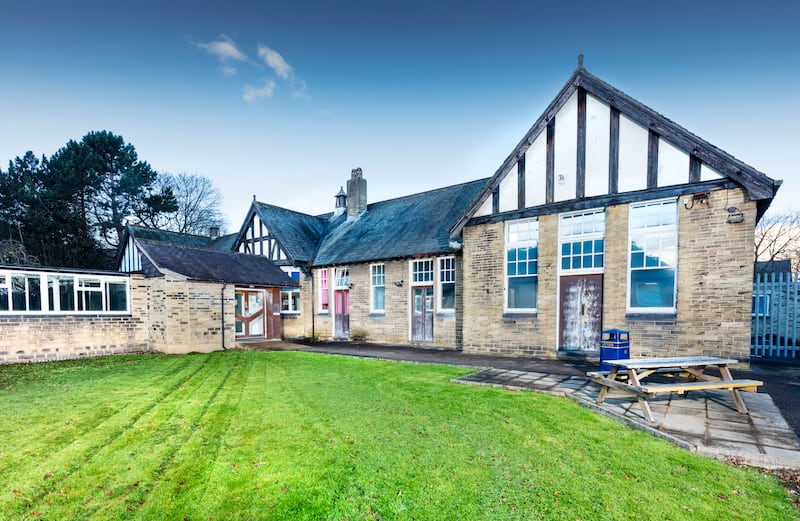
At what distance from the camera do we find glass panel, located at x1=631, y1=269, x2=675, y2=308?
29.4ft

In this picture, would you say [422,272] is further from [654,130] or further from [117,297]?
[117,297]

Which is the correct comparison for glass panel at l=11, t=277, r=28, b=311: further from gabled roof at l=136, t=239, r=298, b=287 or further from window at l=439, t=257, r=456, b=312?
window at l=439, t=257, r=456, b=312

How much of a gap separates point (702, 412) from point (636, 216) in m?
5.84

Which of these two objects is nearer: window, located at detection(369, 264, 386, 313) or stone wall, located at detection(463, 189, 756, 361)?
stone wall, located at detection(463, 189, 756, 361)

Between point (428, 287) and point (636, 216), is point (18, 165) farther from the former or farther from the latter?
point (636, 216)

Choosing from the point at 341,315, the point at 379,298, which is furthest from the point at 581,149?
the point at 341,315

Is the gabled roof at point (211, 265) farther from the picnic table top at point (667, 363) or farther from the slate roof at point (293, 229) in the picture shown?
the picnic table top at point (667, 363)

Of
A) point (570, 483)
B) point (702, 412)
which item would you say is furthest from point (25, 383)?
point (702, 412)

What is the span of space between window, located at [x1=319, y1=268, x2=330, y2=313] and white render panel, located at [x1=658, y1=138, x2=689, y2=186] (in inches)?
580

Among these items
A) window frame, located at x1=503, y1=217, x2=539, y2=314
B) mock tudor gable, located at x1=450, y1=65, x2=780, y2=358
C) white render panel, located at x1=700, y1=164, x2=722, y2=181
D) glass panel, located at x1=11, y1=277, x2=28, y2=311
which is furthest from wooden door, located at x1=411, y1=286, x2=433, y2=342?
glass panel, located at x1=11, y1=277, x2=28, y2=311

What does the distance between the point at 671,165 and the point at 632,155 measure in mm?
957

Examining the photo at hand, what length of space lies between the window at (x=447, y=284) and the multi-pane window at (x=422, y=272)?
1.71 ft

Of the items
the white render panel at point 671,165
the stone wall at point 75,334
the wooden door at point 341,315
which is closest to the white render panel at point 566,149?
the white render panel at point 671,165

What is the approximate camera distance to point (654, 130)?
29.7ft
